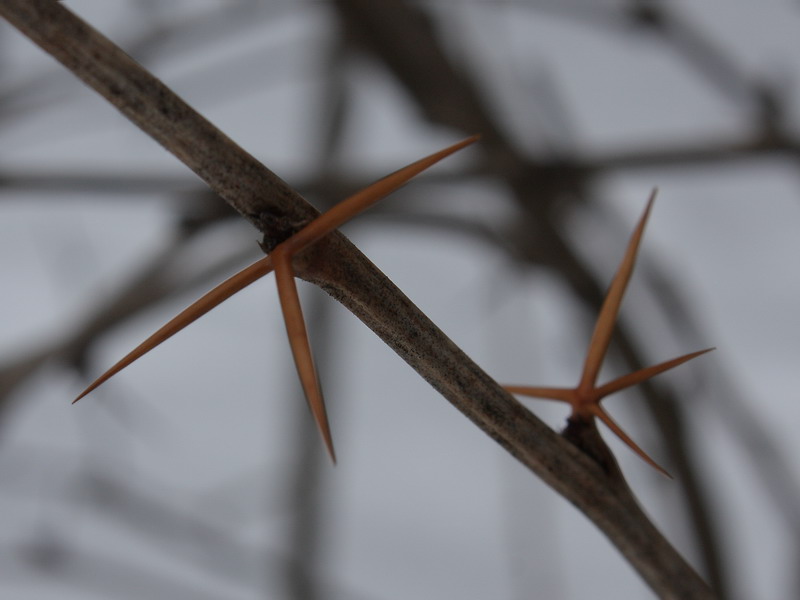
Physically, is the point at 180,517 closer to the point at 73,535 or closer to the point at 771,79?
the point at 73,535

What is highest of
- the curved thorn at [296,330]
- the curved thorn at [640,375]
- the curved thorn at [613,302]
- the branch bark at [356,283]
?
the curved thorn at [613,302]

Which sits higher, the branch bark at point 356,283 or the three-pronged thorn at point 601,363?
the three-pronged thorn at point 601,363

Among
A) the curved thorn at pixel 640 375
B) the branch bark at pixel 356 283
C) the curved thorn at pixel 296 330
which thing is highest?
the curved thorn at pixel 640 375

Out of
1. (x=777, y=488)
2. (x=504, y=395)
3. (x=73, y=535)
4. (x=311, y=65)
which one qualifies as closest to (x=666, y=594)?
(x=504, y=395)

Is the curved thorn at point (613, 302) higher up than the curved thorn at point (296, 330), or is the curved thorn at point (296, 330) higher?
the curved thorn at point (613, 302)
